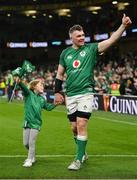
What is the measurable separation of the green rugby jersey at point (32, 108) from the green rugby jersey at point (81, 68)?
28.0 inches

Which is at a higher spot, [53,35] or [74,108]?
[53,35]

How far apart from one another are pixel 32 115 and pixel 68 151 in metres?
2.63

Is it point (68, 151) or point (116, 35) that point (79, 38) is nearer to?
point (116, 35)

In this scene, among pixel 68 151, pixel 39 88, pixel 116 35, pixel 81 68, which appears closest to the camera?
pixel 116 35

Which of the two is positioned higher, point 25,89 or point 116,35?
point 116,35

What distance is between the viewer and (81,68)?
888 cm

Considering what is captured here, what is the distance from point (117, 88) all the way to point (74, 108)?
19274 millimetres

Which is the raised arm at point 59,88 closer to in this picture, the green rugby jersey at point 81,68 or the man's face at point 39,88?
the green rugby jersey at point 81,68

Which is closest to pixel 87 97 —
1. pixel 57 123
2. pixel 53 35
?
pixel 57 123

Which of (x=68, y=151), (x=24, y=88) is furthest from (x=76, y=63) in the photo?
(x=68, y=151)

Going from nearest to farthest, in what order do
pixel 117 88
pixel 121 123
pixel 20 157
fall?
1. pixel 20 157
2. pixel 121 123
3. pixel 117 88

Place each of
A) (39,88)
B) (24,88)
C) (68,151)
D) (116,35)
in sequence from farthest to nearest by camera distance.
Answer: (68,151), (39,88), (24,88), (116,35)

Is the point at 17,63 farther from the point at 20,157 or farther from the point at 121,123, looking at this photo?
the point at 20,157

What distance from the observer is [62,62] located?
9141mm
